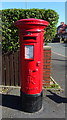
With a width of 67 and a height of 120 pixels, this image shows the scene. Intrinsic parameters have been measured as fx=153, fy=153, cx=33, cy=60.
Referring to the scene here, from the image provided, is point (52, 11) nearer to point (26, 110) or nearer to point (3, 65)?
point (3, 65)

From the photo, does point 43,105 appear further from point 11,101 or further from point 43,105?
point 11,101

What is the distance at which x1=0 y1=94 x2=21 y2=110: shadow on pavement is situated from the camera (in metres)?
3.74

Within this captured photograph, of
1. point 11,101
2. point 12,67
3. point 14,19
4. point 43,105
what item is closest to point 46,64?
point 12,67

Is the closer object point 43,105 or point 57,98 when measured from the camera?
point 43,105

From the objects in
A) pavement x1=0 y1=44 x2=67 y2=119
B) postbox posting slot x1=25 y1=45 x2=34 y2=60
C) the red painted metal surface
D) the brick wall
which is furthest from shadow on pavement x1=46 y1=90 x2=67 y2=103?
postbox posting slot x1=25 y1=45 x2=34 y2=60

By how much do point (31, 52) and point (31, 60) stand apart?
0.17 m

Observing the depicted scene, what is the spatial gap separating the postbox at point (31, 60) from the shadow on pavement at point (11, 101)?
0.30 metres

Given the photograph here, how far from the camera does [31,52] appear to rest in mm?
3303

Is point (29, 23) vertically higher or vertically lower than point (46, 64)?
higher

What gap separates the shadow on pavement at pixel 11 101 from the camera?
374cm

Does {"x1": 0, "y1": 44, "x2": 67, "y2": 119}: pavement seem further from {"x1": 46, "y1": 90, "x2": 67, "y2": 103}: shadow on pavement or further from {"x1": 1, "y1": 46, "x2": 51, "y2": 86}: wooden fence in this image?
{"x1": 1, "y1": 46, "x2": 51, "y2": 86}: wooden fence

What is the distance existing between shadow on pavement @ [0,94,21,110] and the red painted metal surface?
0.54 metres

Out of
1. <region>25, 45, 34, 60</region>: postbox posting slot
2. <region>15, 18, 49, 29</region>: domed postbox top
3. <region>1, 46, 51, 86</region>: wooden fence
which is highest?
<region>15, 18, 49, 29</region>: domed postbox top

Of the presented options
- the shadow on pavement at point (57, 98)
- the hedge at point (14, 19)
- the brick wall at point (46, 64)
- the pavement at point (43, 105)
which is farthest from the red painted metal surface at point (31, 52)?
the hedge at point (14, 19)
